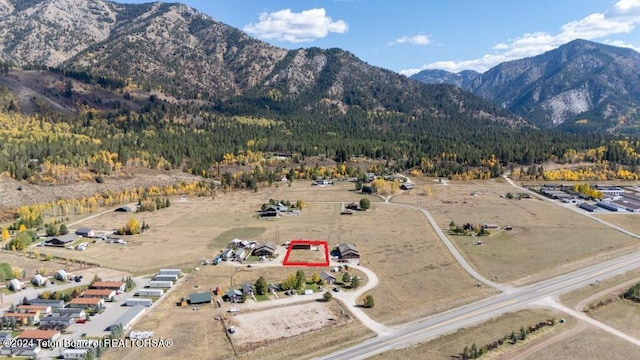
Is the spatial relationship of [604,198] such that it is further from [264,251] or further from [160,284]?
[160,284]

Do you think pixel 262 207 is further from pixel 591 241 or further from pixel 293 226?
pixel 591 241

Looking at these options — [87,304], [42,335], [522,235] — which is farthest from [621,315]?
[42,335]

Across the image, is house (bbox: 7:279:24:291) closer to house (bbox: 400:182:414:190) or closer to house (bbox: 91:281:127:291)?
house (bbox: 91:281:127:291)

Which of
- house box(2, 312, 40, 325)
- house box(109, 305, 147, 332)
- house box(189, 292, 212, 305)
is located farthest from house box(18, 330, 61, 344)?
house box(189, 292, 212, 305)

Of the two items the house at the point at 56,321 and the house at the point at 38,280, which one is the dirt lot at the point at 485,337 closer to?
the house at the point at 56,321

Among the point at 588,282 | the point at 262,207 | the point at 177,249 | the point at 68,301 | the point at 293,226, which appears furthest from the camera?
the point at 262,207

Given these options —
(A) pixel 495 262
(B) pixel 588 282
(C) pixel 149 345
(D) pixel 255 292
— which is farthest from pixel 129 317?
(B) pixel 588 282
